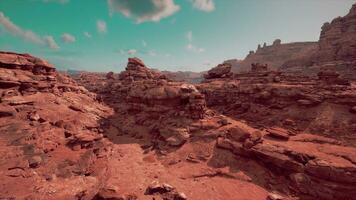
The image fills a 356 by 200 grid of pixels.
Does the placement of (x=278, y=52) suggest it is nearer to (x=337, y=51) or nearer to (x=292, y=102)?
(x=337, y=51)

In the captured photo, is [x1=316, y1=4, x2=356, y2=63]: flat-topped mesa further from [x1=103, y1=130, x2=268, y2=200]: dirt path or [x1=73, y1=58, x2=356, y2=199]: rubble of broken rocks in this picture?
[x1=103, y1=130, x2=268, y2=200]: dirt path

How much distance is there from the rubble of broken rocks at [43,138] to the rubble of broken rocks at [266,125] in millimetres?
6393

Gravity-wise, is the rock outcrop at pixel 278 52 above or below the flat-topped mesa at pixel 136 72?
above

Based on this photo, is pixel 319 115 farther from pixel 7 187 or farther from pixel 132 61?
pixel 132 61

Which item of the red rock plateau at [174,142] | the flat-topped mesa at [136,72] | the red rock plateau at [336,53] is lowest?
the red rock plateau at [174,142]

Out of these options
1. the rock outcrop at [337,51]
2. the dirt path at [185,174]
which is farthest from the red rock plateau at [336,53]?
the dirt path at [185,174]

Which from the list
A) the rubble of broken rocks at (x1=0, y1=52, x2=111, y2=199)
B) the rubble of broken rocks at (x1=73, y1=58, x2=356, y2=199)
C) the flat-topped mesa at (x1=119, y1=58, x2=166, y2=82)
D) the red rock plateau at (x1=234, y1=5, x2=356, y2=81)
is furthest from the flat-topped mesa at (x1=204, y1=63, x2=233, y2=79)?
the red rock plateau at (x1=234, y1=5, x2=356, y2=81)

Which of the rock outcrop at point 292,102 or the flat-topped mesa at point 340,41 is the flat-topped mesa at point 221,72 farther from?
the flat-topped mesa at point 340,41

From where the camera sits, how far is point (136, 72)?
186 feet

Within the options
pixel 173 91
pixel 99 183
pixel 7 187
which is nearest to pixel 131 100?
pixel 173 91

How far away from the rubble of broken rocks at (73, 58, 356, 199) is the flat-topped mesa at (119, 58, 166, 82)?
582 inches

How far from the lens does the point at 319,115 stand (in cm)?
2794

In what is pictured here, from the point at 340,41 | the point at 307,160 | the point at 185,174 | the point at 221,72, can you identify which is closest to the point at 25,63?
the point at 185,174

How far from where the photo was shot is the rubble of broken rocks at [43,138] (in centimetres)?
1534
